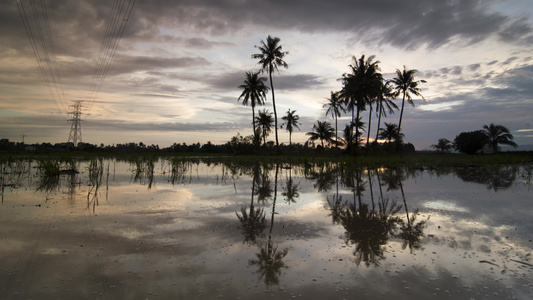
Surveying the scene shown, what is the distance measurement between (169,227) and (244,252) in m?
1.67

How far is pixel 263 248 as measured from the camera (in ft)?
12.6

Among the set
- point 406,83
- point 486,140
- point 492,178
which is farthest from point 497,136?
point 492,178

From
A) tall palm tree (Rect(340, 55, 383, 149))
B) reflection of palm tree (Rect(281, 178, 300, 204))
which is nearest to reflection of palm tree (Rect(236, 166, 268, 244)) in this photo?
reflection of palm tree (Rect(281, 178, 300, 204))

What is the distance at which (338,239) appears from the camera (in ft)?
13.9

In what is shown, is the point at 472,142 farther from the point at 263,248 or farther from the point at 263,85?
the point at 263,248

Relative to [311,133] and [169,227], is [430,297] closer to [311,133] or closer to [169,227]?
[169,227]

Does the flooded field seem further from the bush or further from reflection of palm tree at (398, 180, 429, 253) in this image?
the bush

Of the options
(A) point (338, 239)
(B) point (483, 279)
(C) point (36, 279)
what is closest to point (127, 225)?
(C) point (36, 279)

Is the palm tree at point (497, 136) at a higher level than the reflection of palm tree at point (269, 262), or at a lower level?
higher

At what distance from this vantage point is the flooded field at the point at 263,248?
2.73 meters

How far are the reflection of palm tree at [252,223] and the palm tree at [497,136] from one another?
184 feet

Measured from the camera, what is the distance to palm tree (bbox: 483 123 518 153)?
48250 mm

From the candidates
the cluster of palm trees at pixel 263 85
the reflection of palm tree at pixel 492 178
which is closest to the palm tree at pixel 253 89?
the cluster of palm trees at pixel 263 85

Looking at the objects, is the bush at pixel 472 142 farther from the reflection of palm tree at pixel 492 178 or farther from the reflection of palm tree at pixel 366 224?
the reflection of palm tree at pixel 366 224
